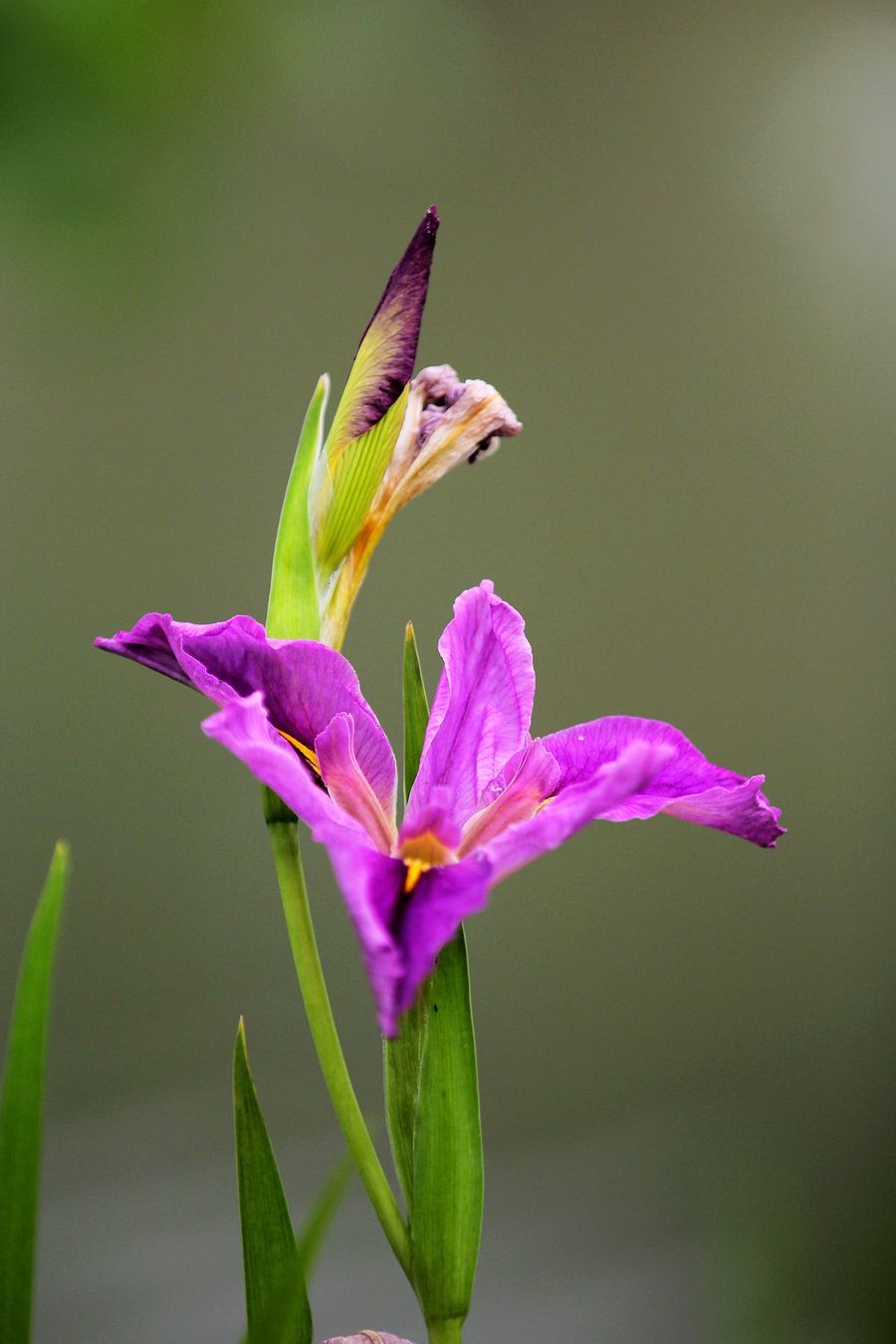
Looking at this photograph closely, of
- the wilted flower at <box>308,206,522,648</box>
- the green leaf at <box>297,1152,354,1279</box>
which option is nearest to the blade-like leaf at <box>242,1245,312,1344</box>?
the green leaf at <box>297,1152,354,1279</box>

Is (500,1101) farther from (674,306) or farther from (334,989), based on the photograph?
(674,306)

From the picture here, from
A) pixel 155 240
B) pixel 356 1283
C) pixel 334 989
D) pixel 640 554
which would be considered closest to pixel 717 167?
pixel 640 554

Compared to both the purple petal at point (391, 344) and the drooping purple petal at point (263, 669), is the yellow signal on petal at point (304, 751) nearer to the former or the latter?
the drooping purple petal at point (263, 669)

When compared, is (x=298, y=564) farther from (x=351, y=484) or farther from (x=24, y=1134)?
(x=24, y=1134)

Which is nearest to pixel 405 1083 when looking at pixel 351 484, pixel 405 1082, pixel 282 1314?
pixel 405 1082

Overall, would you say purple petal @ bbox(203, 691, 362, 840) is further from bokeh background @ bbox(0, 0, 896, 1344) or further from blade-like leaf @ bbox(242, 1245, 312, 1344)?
bokeh background @ bbox(0, 0, 896, 1344)

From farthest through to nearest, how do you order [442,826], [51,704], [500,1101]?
1. [500,1101]
2. [51,704]
3. [442,826]
